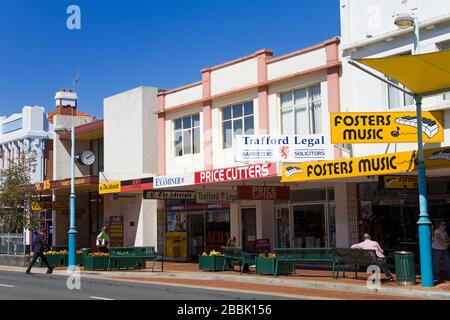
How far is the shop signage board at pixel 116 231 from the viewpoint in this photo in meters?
31.1

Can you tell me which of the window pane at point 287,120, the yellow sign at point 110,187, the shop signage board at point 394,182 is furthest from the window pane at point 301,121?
the yellow sign at point 110,187

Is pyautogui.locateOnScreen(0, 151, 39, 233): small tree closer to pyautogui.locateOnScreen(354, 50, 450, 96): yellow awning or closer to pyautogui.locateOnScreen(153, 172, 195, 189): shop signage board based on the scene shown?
pyautogui.locateOnScreen(153, 172, 195, 189): shop signage board

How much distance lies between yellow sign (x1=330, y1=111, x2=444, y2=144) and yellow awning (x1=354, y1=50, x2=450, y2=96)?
4.94 feet

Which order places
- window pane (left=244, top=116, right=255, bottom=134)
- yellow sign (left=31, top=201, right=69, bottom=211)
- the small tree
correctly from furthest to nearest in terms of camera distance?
1. yellow sign (left=31, top=201, right=69, bottom=211)
2. the small tree
3. window pane (left=244, top=116, right=255, bottom=134)

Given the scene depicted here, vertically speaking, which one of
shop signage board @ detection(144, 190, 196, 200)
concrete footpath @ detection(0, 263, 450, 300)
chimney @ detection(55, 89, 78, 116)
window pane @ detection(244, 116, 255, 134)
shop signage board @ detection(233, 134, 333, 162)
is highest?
chimney @ detection(55, 89, 78, 116)

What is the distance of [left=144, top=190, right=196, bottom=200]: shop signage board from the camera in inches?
943

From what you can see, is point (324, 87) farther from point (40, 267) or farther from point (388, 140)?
point (40, 267)

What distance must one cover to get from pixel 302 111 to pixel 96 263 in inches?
354

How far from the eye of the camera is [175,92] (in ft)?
93.0

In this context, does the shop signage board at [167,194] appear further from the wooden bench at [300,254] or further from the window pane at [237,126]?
the wooden bench at [300,254]

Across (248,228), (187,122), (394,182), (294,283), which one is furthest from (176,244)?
(394,182)

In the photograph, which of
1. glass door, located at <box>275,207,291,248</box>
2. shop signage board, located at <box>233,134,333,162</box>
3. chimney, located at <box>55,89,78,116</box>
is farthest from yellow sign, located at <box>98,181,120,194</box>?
chimney, located at <box>55,89,78,116</box>

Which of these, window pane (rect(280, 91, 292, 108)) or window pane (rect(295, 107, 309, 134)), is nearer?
window pane (rect(295, 107, 309, 134))
